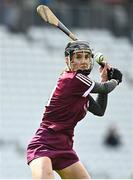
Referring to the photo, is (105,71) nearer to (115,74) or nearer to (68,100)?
(115,74)

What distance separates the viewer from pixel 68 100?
23.6 feet

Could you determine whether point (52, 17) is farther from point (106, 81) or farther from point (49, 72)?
point (49, 72)

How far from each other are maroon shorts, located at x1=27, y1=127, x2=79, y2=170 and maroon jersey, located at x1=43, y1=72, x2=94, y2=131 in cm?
7

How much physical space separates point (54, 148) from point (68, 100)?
0.39m

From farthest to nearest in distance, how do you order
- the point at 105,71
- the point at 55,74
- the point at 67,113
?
the point at 55,74, the point at 105,71, the point at 67,113

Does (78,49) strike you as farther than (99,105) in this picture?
No

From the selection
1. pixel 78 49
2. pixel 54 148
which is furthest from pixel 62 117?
pixel 78 49

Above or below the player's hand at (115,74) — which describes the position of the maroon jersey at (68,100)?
below

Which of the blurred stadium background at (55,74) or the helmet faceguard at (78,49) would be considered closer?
the helmet faceguard at (78,49)

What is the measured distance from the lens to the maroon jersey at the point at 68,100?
719 centimetres

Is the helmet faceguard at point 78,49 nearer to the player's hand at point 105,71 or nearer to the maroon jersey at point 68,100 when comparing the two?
the maroon jersey at point 68,100

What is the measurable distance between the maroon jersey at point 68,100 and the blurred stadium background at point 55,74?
6.45m

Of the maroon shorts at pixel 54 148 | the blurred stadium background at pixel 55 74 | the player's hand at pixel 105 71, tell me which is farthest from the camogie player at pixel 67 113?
the blurred stadium background at pixel 55 74

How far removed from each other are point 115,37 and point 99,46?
0.29m
